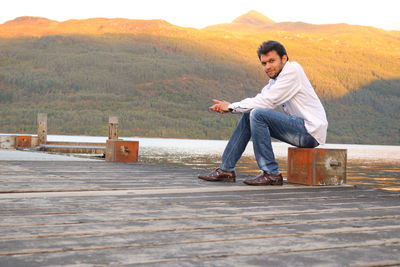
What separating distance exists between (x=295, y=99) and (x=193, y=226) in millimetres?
2496

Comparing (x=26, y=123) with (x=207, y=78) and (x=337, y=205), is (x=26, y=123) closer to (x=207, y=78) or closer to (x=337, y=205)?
(x=207, y=78)

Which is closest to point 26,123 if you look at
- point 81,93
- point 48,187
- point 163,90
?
point 81,93

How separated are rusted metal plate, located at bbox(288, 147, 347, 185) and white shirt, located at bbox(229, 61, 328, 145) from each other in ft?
0.74

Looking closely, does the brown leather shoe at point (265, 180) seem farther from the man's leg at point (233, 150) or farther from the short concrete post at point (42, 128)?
the short concrete post at point (42, 128)

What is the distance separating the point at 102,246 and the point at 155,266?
0.37 m

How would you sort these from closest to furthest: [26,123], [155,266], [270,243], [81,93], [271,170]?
[155,266] → [270,243] → [271,170] → [26,123] → [81,93]

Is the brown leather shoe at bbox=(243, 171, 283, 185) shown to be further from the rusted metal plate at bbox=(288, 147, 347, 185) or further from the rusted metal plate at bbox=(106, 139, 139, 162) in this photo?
the rusted metal plate at bbox=(106, 139, 139, 162)

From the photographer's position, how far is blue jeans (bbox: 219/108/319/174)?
4785 mm

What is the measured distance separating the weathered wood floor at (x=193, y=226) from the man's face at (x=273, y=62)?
3.68 feet

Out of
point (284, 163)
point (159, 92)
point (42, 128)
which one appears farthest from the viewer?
point (159, 92)

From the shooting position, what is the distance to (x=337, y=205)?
3623 mm

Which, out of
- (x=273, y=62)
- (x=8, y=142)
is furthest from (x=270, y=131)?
(x=8, y=142)

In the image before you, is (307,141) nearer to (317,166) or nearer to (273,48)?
(317,166)

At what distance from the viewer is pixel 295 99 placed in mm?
4832
